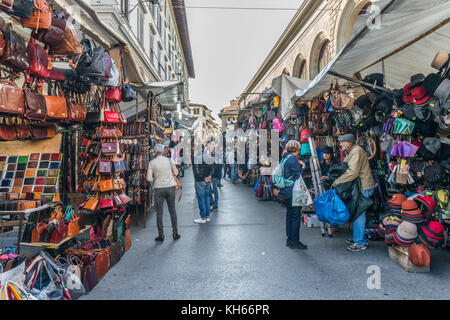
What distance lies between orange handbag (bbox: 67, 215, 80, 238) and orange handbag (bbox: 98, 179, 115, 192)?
1.91ft

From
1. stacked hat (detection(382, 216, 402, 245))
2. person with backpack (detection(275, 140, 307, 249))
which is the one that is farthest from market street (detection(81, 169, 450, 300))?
stacked hat (detection(382, 216, 402, 245))

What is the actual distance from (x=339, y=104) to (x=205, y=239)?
158 inches

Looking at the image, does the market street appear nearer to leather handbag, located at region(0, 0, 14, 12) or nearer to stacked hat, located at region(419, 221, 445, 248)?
stacked hat, located at region(419, 221, 445, 248)

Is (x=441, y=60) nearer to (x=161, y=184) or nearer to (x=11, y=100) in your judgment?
(x=161, y=184)

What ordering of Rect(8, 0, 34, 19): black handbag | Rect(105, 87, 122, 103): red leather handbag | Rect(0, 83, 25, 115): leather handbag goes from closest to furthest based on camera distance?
Rect(8, 0, 34, 19): black handbag
Rect(0, 83, 25, 115): leather handbag
Rect(105, 87, 122, 103): red leather handbag

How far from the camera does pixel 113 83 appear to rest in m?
4.43

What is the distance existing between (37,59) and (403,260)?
565 cm

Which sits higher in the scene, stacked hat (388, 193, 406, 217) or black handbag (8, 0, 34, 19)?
black handbag (8, 0, 34, 19)

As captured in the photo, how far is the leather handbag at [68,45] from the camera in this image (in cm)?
321

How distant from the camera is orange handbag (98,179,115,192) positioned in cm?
454

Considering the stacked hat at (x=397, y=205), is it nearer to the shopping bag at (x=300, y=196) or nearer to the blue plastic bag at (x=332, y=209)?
the blue plastic bag at (x=332, y=209)

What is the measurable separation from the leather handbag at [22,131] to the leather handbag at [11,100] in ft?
6.83

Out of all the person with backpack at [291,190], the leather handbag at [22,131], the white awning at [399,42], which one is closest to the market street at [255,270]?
the person with backpack at [291,190]
